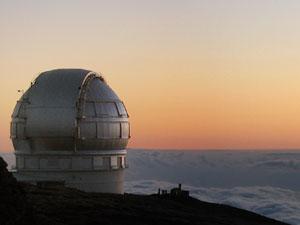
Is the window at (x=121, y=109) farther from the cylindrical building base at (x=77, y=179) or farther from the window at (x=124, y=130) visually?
the cylindrical building base at (x=77, y=179)

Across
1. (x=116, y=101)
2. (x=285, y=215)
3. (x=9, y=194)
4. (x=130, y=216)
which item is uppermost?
(x=116, y=101)

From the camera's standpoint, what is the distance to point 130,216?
1203 inches

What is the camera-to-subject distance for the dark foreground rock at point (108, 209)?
77.5ft

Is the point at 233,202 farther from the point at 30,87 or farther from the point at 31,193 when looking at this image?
the point at 31,193

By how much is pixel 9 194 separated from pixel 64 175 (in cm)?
2087

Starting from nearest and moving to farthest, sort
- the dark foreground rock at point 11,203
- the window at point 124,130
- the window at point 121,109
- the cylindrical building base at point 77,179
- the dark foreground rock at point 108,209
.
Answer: the dark foreground rock at point 11,203
the dark foreground rock at point 108,209
the cylindrical building base at point 77,179
the window at point 124,130
the window at point 121,109

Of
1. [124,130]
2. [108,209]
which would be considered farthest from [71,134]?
[108,209]

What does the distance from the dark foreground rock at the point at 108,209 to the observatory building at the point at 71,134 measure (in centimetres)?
328

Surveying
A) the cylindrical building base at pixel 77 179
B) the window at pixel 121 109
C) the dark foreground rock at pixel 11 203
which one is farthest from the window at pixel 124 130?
the dark foreground rock at pixel 11 203

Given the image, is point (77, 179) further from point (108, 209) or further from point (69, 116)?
point (108, 209)

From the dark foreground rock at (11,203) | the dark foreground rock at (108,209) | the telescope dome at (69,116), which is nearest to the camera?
the dark foreground rock at (11,203)

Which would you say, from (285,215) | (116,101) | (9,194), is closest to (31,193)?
(116,101)

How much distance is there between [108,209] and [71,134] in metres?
9.61

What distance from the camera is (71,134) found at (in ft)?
130
